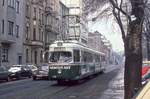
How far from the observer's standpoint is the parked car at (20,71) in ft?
125

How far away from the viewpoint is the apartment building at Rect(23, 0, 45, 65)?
2340 inches

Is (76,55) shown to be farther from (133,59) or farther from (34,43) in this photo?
(34,43)

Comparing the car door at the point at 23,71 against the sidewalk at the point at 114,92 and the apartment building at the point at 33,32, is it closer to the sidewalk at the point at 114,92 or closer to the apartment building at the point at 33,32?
the sidewalk at the point at 114,92

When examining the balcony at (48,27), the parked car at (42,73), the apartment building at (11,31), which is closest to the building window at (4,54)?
the apartment building at (11,31)

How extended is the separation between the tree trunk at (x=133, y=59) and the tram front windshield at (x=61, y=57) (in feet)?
53.1

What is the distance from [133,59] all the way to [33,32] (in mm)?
53513

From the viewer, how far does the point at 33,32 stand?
207 ft

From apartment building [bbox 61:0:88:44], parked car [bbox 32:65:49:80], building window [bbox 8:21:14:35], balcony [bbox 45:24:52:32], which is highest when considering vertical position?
balcony [bbox 45:24:52:32]

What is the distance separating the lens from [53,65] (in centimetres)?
2652

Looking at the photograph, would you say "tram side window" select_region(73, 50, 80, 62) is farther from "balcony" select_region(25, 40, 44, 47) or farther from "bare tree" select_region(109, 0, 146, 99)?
"balcony" select_region(25, 40, 44, 47)

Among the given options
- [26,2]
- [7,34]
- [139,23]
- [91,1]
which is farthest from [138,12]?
[26,2]

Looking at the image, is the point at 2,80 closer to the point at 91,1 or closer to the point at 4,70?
the point at 4,70

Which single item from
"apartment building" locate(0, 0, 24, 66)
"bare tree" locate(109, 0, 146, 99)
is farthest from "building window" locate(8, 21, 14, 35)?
"bare tree" locate(109, 0, 146, 99)

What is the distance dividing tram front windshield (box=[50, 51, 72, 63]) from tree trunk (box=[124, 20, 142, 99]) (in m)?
16.2
